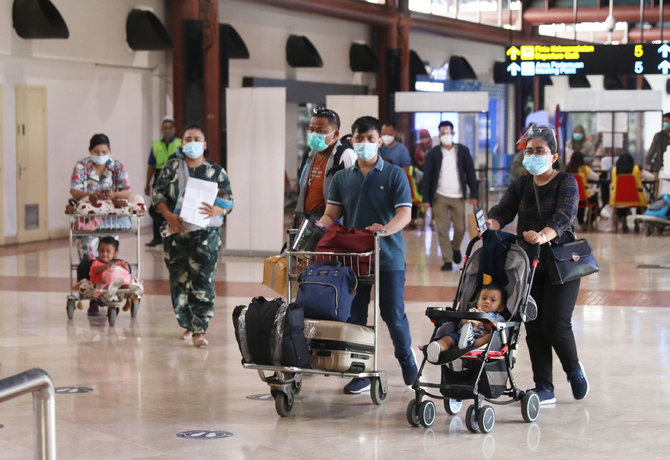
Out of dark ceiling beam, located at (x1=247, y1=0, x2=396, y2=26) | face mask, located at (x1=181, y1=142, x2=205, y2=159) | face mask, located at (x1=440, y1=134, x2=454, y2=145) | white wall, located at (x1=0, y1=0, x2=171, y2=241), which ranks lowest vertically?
face mask, located at (x1=181, y1=142, x2=205, y2=159)

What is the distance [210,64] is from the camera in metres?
20.6

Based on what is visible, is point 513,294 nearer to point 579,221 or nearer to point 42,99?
point 42,99

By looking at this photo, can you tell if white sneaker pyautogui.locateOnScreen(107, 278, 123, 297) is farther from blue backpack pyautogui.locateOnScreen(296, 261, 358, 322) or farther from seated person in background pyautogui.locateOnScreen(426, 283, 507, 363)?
seated person in background pyautogui.locateOnScreen(426, 283, 507, 363)

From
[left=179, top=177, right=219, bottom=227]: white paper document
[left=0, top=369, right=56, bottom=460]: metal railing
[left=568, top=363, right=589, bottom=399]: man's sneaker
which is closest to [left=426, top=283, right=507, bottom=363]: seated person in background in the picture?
[left=568, top=363, right=589, bottom=399]: man's sneaker

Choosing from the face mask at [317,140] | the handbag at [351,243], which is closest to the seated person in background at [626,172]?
the face mask at [317,140]

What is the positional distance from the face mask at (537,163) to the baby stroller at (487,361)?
414 mm

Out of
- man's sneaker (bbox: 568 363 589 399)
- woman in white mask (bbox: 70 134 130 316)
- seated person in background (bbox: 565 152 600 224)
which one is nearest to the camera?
man's sneaker (bbox: 568 363 589 399)

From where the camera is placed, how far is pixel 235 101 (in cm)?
1468

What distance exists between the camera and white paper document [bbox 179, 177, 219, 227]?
27.4 feet

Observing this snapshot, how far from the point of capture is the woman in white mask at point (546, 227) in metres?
6.44

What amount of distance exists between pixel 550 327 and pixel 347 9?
19.6m

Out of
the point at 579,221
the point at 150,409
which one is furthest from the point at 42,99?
the point at 150,409

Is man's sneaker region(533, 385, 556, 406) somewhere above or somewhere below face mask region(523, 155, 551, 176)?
below

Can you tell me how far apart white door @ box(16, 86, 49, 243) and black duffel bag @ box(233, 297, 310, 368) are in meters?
11.9
